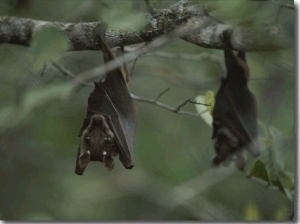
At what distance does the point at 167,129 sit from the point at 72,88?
0.52 metres

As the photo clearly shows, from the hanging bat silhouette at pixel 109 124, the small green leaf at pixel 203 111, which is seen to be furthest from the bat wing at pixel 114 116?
the small green leaf at pixel 203 111

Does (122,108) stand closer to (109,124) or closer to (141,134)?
(109,124)

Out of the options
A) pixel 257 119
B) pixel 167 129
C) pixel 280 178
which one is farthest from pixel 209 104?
pixel 167 129

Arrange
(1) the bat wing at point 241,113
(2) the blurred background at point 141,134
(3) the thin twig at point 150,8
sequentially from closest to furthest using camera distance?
(3) the thin twig at point 150,8 < (2) the blurred background at point 141,134 < (1) the bat wing at point 241,113

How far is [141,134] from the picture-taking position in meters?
2.38

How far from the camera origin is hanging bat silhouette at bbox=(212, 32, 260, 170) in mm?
2020

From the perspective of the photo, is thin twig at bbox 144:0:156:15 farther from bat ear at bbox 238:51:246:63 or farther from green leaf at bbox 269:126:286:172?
green leaf at bbox 269:126:286:172

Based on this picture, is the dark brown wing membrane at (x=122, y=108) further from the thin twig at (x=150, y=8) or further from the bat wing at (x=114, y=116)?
the thin twig at (x=150, y=8)

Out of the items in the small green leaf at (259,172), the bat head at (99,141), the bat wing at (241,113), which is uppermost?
the bat head at (99,141)

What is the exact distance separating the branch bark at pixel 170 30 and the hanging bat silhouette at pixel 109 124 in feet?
0.24

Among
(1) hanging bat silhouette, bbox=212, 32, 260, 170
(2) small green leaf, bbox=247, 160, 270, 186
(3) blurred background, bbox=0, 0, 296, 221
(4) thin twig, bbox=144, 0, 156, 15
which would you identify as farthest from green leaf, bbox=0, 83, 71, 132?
(2) small green leaf, bbox=247, 160, 270, 186

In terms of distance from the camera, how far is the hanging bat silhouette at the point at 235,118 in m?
2.02

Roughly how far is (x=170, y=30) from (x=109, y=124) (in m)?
0.28

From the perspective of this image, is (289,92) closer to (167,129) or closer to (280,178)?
(280,178)
